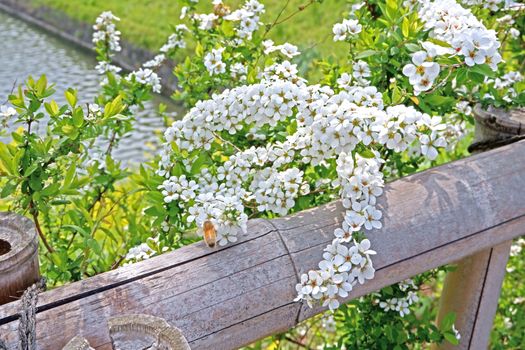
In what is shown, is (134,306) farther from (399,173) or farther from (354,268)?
(399,173)

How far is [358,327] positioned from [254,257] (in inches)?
26.8

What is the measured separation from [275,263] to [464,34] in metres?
0.56

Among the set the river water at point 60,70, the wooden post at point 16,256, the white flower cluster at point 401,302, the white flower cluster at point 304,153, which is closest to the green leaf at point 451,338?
the white flower cluster at point 401,302

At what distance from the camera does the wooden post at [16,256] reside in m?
1.16

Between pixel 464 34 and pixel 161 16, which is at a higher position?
Answer: pixel 464 34

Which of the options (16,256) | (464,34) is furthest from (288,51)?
(16,256)

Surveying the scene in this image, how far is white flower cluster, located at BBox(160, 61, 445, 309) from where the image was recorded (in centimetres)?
129

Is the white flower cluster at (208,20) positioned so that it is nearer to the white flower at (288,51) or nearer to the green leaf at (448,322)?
the white flower at (288,51)

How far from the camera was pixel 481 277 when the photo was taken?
1786 millimetres

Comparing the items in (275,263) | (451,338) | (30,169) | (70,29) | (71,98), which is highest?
(71,98)

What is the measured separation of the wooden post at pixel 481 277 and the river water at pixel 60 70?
1.45m

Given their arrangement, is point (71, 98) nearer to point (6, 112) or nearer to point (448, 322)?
point (6, 112)

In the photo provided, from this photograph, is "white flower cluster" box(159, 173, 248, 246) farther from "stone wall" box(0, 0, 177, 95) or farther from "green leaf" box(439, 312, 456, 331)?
"stone wall" box(0, 0, 177, 95)

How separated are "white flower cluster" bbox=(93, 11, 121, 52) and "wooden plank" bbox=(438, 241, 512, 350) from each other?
114 centimetres
